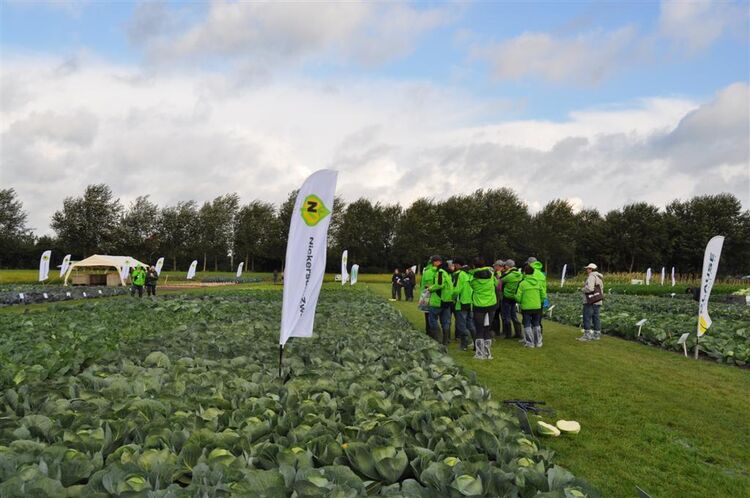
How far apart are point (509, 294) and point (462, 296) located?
2.40 meters

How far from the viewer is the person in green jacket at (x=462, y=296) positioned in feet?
40.6

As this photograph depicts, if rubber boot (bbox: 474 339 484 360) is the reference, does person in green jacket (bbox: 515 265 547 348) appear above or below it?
above

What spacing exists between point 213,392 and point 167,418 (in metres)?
0.65

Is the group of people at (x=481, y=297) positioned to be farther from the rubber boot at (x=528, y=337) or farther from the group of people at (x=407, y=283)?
the group of people at (x=407, y=283)

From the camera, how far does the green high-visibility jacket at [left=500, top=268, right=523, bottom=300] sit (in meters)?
13.8

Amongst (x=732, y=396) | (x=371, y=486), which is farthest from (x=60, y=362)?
(x=732, y=396)

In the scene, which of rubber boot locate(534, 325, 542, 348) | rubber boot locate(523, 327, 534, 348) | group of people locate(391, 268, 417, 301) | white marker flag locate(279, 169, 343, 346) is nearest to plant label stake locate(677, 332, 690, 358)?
rubber boot locate(534, 325, 542, 348)

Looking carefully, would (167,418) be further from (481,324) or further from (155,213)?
(155,213)

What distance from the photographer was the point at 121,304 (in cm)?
1602

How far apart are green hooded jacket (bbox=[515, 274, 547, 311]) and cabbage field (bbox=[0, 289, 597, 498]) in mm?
6830

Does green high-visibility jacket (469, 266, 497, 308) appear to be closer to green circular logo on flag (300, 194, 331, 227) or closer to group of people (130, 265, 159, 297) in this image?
green circular logo on flag (300, 194, 331, 227)

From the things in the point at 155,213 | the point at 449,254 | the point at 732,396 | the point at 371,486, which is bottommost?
the point at 732,396

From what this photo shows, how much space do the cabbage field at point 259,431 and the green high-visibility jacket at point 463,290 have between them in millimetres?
5925

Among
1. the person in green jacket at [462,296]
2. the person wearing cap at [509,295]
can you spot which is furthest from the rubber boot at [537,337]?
the person in green jacket at [462,296]
